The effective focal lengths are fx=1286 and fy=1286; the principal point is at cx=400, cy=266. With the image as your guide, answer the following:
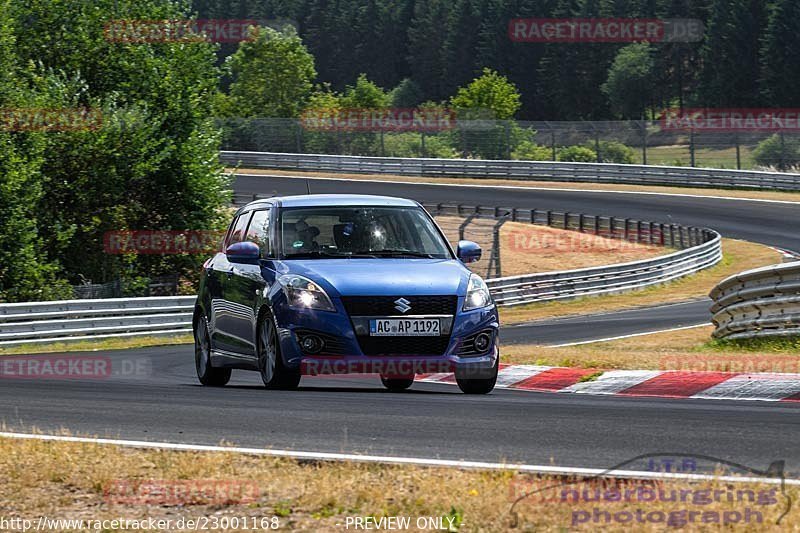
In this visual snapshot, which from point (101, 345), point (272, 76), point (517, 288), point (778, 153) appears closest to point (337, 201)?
point (101, 345)

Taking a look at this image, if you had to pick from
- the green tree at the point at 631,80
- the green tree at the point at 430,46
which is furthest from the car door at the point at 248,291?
the green tree at the point at 430,46

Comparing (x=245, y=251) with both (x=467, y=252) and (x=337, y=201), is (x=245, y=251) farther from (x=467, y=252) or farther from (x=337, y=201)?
(x=467, y=252)

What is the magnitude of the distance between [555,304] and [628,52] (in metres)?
87.3

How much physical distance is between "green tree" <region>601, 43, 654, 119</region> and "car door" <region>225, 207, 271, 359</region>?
350 feet

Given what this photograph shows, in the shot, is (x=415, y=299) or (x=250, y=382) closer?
(x=415, y=299)

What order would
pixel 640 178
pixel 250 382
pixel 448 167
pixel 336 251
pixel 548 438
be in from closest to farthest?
pixel 548 438 → pixel 336 251 → pixel 250 382 → pixel 640 178 → pixel 448 167

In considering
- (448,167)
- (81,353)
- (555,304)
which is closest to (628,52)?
(448,167)

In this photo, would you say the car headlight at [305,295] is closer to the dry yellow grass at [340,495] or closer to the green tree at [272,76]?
the dry yellow grass at [340,495]

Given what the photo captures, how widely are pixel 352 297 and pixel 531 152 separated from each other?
5965cm

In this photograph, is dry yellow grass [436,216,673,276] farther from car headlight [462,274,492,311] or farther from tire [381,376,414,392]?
car headlight [462,274,492,311]

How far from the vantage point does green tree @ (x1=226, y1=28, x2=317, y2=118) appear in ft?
336

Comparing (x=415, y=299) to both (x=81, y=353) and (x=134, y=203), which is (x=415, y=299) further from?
(x=134, y=203)

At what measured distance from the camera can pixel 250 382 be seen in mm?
13484

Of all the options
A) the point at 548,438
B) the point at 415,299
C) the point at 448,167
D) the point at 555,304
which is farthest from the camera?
the point at 448,167
